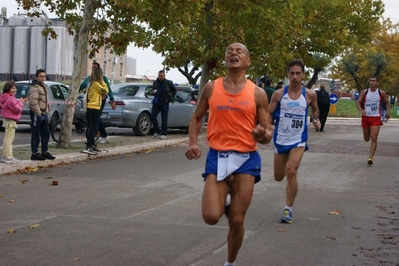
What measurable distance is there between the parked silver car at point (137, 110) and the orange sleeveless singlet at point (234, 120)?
54.8 feet

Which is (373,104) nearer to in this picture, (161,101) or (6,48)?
(161,101)

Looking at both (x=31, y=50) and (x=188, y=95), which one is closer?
(x=188, y=95)

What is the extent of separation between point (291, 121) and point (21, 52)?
54083 millimetres

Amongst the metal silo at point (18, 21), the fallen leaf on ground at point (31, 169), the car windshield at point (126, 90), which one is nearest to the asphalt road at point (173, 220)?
the fallen leaf on ground at point (31, 169)

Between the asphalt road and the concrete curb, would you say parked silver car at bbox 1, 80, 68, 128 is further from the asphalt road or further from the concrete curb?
the asphalt road

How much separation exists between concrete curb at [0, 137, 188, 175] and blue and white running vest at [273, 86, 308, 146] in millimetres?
5809

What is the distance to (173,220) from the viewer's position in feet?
29.4

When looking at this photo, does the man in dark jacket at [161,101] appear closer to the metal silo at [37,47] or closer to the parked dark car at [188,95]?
the parked dark car at [188,95]

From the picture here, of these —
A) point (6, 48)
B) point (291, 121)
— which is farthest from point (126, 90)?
point (6, 48)

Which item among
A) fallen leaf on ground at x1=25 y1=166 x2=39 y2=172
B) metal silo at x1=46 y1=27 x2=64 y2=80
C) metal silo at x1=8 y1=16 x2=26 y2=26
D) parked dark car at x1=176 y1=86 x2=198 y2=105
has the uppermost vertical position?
metal silo at x1=8 y1=16 x2=26 y2=26

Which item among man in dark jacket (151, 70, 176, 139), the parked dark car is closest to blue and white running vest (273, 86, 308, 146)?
→ man in dark jacket (151, 70, 176, 139)

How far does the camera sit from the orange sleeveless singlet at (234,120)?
6.29m

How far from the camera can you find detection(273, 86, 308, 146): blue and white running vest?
31.3 ft

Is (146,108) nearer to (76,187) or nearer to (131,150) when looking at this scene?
(131,150)
